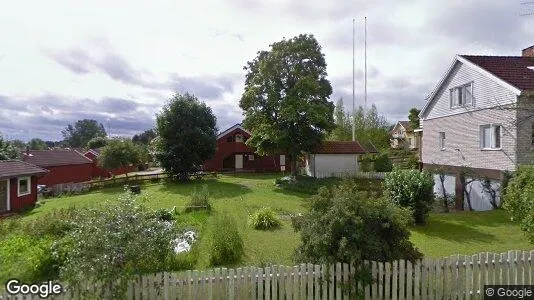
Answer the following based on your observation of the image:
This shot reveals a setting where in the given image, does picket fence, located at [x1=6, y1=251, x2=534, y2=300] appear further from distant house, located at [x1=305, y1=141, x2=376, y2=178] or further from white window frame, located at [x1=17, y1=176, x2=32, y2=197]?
distant house, located at [x1=305, y1=141, x2=376, y2=178]

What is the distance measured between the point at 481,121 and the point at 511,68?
11.1 ft

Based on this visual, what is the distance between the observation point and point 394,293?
23.2 feet

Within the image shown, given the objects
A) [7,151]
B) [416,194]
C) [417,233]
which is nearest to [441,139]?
[416,194]

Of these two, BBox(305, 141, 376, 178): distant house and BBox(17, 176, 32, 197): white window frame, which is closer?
BBox(17, 176, 32, 197): white window frame

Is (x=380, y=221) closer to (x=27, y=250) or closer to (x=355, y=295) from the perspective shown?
(x=355, y=295)

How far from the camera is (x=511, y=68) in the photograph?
65.9 ft

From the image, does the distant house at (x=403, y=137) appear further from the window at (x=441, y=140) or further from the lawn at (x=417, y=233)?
the lawn at (x=417, y=233)

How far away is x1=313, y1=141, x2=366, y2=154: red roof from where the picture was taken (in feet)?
113

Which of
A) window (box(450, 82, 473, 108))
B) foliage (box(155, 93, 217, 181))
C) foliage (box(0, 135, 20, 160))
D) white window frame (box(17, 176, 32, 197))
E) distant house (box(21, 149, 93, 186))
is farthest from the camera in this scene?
distant house (box(21, 149, 93, 186))

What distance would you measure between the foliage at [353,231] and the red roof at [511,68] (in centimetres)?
1490

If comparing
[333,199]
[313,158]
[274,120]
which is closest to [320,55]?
[274,120]

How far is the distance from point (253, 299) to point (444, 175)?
2114cm

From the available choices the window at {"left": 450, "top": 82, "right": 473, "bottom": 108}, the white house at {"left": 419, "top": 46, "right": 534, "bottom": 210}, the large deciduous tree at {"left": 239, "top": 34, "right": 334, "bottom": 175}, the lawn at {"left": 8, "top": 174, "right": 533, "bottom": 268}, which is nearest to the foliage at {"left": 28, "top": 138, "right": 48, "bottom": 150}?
the large deciduous tree at {"left": 239, "top": 34, "right": 334, "bottom": 175}

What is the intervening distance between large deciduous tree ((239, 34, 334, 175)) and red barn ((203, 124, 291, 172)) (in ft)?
42.0
